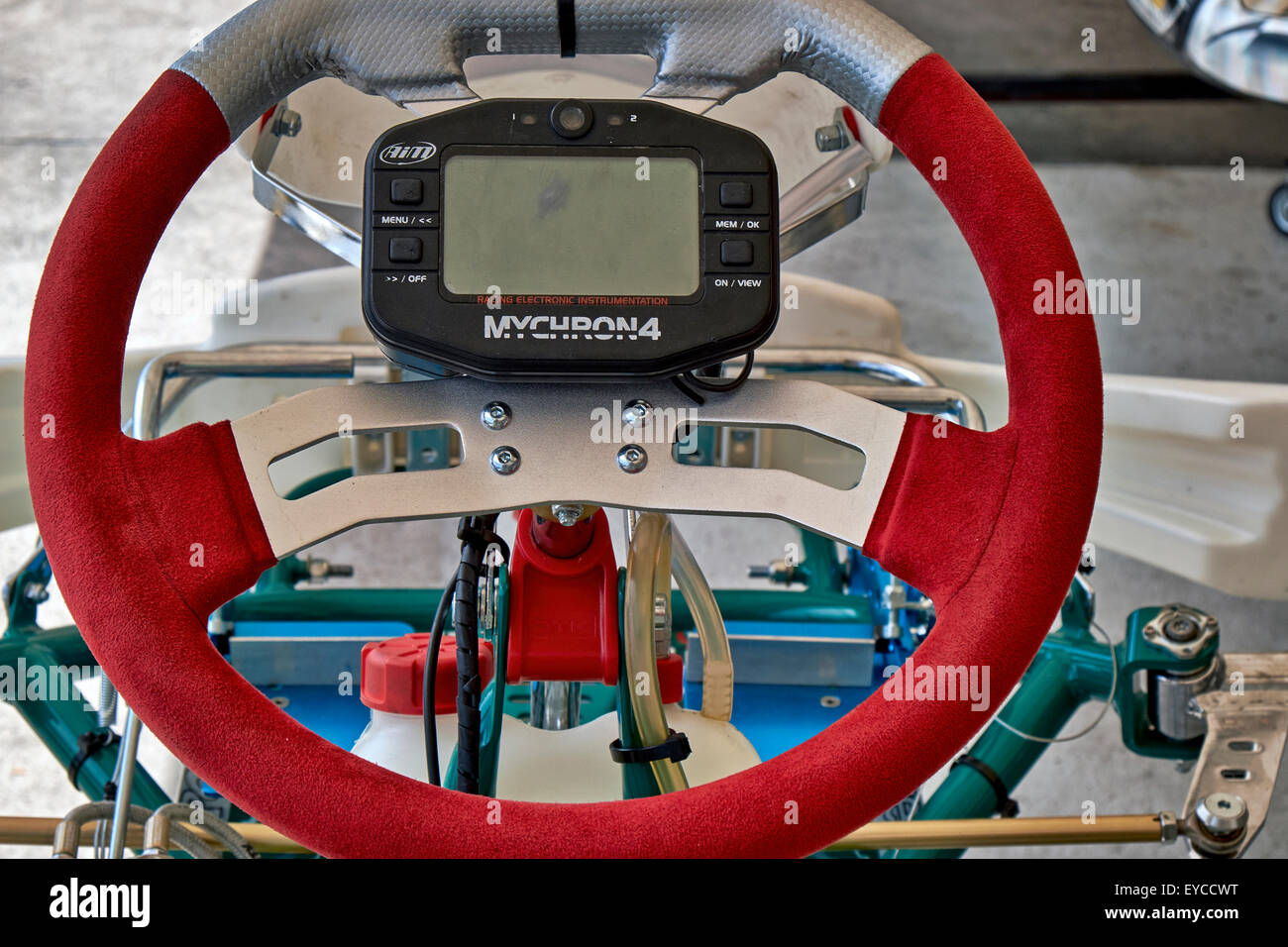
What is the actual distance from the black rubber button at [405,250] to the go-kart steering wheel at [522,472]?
7cm

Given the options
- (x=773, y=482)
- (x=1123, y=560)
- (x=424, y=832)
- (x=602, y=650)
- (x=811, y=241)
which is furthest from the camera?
(x=1123, y=560)

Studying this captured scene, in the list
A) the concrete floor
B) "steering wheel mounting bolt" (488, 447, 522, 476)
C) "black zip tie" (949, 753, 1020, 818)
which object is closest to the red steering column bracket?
"steering wheel mounting bolt" (488, 447, 522, 476)

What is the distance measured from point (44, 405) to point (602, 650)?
344 mm

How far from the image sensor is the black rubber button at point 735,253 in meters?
0.59

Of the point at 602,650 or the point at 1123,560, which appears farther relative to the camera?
the point at 1123,560

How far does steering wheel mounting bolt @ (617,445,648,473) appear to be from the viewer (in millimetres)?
592

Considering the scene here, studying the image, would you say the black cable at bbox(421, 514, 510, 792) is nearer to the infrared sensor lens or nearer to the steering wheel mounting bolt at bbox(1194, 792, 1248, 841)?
the infrared sensor lens

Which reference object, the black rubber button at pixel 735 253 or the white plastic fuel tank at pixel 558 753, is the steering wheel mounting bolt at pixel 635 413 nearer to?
the black rubber button at pixel 735 253

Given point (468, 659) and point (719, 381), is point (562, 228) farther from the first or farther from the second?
point (468, 659)

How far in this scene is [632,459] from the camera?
0.59 metres

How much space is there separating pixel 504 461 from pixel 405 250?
0.11m
